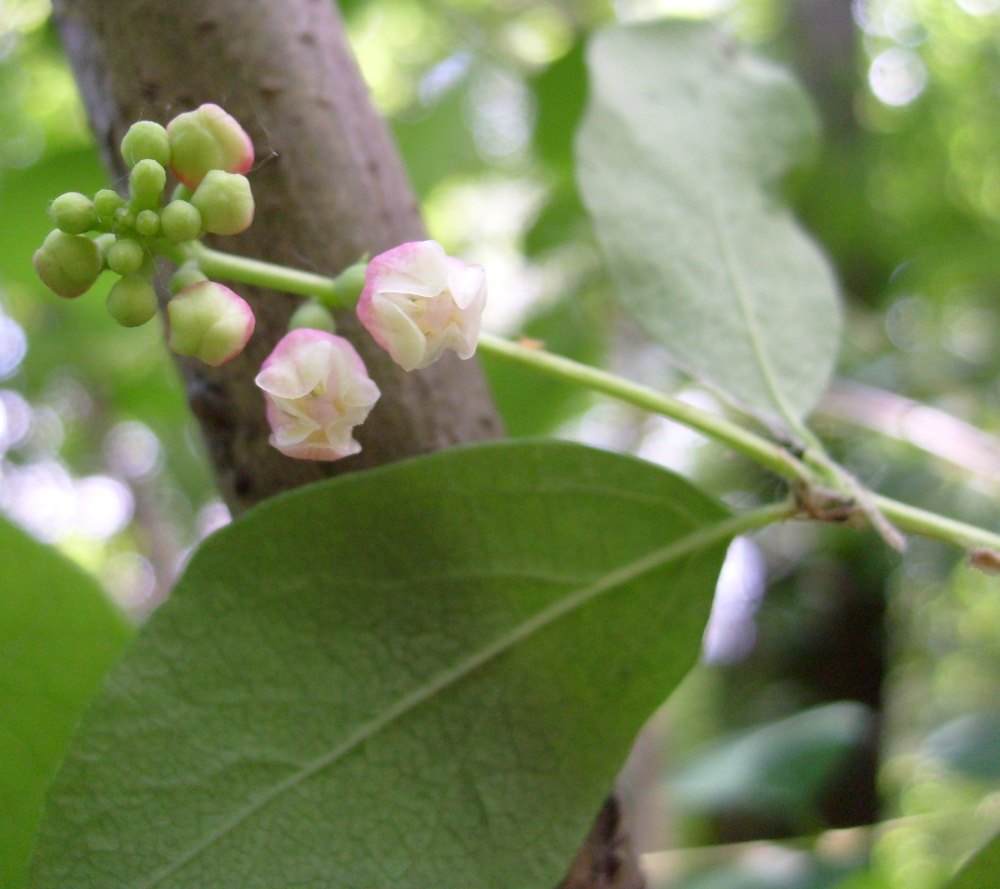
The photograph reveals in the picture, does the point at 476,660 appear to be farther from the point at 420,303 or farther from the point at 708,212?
the point at 708,212

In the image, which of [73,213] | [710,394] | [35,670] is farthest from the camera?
[710,394]

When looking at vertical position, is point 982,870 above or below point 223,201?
below

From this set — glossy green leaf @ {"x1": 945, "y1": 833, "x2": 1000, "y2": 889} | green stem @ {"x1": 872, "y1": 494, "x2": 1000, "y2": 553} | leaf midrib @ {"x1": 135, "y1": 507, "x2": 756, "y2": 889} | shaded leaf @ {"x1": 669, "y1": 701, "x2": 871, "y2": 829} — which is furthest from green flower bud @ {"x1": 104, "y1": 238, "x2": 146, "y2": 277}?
shaded leaf @ {"x1": 669, "y1": 701, "x2": 871, "y2": 829}

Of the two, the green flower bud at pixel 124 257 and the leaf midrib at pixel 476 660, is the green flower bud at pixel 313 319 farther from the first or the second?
the leaf midrib at pixel 476 660

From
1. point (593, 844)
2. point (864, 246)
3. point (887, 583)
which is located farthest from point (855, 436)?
point (593, 844)

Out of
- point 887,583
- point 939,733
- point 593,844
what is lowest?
point 593,844

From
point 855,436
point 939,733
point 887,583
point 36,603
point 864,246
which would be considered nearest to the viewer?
point 36,603

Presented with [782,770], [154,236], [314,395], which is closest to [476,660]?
[314,395]

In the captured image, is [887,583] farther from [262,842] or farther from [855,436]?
[262,842]
